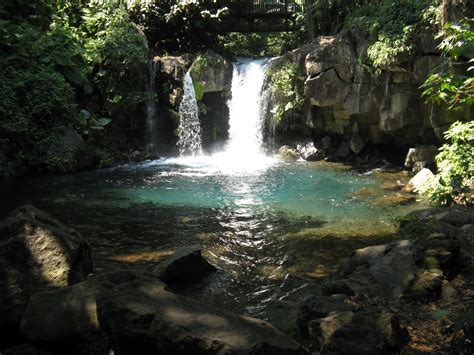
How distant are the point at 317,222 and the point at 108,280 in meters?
5.44

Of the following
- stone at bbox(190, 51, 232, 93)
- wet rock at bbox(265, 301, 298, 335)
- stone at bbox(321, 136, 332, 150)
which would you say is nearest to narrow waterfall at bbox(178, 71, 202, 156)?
stone at bbox(190, 51, 232, 93)

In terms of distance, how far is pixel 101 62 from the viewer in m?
17.0

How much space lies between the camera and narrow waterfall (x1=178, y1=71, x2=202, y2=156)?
60.4ft

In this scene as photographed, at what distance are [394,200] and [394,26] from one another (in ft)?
19.6

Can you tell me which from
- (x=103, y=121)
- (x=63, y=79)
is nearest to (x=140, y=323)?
(x=63, y=79)

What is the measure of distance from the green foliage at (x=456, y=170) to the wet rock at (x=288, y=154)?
7.83 m

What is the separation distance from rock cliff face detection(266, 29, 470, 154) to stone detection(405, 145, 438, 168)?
0.60 m

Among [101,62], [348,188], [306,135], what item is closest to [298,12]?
[306,135]

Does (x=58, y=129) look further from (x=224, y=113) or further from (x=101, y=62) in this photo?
(x=224, y=113)

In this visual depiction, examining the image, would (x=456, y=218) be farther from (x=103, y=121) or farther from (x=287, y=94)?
(x=103, y=121)

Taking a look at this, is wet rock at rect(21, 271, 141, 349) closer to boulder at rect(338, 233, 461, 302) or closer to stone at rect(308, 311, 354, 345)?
stone at rect(308, 311, 354, 345)

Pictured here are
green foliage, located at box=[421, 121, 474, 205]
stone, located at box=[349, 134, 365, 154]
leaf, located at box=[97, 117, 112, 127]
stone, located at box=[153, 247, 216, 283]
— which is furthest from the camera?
stone, located at box=[349, 134, 365, 154]

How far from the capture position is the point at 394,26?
13.3 meters

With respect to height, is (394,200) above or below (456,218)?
below
